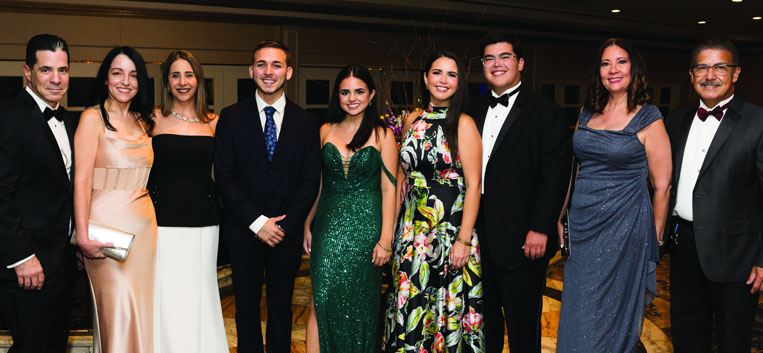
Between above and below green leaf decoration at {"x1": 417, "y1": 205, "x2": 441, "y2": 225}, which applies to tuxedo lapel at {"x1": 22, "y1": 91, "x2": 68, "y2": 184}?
above

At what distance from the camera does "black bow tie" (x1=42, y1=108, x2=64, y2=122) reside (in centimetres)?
247

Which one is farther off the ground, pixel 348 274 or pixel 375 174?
pixel 375 174

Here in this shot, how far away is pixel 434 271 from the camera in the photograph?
9.21 ft

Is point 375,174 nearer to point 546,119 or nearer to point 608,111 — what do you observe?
point 546,119

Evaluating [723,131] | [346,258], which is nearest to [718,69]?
[723,131]

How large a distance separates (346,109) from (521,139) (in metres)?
0.83

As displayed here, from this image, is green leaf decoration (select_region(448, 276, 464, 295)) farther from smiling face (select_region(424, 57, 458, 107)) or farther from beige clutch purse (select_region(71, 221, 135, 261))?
beige clutch purse (select_region(71, 221, 135, 261))

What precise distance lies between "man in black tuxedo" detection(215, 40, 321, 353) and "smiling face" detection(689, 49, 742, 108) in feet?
5.88

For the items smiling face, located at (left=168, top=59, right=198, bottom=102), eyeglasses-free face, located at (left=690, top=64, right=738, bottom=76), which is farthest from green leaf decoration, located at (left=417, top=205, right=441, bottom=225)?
eyeglasses-free face, located at (left=690, top=64, right=738, bottom=76)

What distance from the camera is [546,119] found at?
2.74 meters

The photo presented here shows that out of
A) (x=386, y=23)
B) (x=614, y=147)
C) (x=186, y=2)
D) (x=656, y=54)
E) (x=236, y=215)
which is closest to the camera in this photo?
(x=614, y=147)

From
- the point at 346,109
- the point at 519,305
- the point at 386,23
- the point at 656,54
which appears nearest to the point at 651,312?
the point at 519,305

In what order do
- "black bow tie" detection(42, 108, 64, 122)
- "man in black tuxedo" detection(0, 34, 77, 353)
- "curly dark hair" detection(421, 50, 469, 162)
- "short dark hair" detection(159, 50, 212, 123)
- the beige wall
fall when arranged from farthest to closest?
the beige wall → "short dark hair" detection(159, 50, 212, 123) → "curly dark hair" detection(421, 50, 469, 162) → "black bow tie" detection(42, 108, 64, 122) → "man in black tuxedo" detection(0, 34, 77, 353)

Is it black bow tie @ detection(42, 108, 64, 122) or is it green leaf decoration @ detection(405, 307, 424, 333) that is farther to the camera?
green leaf decoration @ detection(405, 307, 424, 333)
